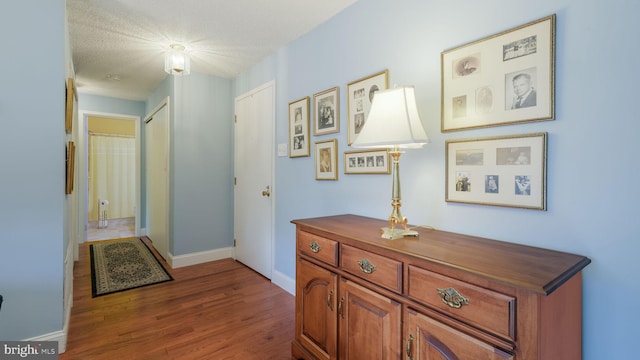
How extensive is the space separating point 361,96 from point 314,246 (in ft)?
3.45

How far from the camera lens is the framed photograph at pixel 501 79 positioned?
120cm

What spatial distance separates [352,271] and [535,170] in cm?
89

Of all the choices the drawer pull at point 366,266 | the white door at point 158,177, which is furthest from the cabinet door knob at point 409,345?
the white door at point 158,177

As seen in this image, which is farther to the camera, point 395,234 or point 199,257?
point 199,257

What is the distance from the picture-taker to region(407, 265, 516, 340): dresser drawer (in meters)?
0.86

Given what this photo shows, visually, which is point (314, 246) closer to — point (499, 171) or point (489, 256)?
point (489, 256)

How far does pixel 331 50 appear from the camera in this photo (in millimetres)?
2271

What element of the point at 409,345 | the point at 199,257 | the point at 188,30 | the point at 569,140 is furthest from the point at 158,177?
the point at 569,140

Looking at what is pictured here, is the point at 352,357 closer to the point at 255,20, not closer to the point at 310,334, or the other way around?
the point at 310,334

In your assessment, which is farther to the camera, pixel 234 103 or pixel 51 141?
pixel 234 103

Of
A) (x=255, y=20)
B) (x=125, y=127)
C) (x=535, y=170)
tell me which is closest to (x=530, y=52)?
(x=535, y=170)

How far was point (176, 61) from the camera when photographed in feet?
8.80

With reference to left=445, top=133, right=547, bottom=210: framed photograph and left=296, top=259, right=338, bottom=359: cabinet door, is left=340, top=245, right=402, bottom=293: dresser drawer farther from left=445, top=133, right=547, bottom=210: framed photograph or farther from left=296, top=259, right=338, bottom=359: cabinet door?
left=445, top=133, right=547, bottom=210: framed photograph

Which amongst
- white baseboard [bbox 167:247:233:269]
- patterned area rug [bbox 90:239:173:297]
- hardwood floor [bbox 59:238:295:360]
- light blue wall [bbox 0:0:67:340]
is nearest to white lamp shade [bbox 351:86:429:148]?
hardwood floor [bbox 59:238:295:360]
